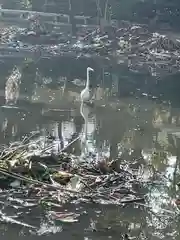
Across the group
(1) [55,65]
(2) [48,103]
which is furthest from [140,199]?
(1) [55,65]

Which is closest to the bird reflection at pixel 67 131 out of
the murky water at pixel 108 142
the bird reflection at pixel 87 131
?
the murky water at pixel 108 142

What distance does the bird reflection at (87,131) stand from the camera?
827cm

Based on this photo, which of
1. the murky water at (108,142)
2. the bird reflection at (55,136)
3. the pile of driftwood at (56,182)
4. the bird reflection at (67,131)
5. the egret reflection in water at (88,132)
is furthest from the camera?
the bird reflection at (67,131)

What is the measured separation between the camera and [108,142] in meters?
8.81

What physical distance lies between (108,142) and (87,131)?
59 centimetres

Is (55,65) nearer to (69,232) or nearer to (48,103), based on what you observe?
(48,103)

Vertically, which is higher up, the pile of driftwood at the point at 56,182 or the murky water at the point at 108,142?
the pile of driftwood at the point at 56,182

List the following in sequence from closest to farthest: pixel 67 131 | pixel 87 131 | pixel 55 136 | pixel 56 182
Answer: pixel 56 182, pixel 55 136, pixel 67 131, pixel 87 131

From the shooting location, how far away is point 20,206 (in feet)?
20.4

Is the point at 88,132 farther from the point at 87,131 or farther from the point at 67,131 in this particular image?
the point at 67,131

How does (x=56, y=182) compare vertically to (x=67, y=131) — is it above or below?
above

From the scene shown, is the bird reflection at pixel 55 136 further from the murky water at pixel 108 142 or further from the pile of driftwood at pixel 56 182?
the pile of driftwood at pixel 56 182

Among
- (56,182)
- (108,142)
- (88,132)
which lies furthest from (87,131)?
(56,182)

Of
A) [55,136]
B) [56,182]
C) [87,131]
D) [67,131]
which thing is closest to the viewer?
[56,182]
